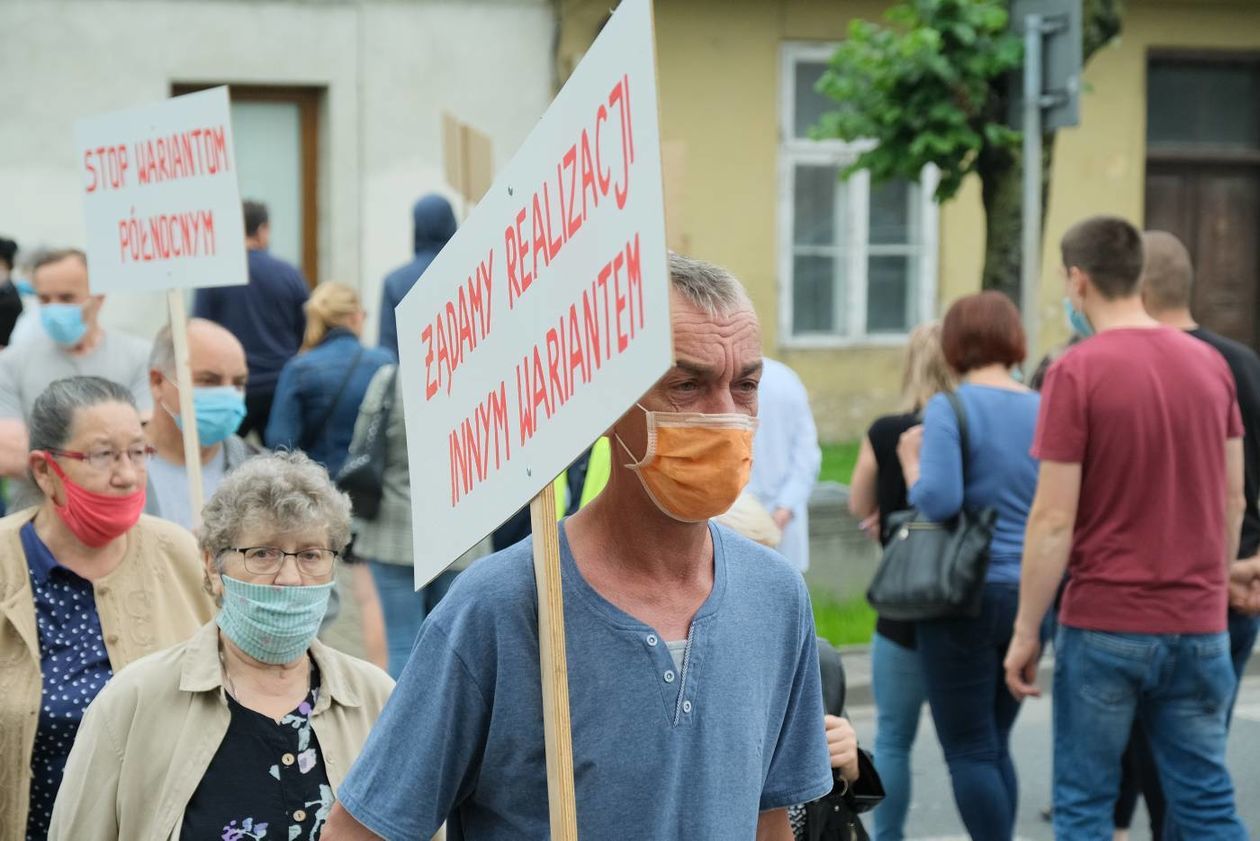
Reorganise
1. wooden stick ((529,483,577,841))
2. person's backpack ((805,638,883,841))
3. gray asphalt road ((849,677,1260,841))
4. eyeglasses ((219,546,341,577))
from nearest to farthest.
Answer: wooden stick ((529,483,577,841))
person's backpack ((805,638,883,841))
eyeglasses ((219,546,341,577))
gray asphalt road ((849,677,1260,841))

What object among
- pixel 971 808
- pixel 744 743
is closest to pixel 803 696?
pixel 744 743

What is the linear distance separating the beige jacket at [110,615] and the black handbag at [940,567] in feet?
7.25

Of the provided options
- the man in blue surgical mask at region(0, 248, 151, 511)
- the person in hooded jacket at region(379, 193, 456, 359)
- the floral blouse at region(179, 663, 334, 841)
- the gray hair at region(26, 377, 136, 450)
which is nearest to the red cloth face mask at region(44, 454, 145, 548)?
the gray hair at region(26, 377, 136, 450)

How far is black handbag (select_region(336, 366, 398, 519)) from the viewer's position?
7.18 m

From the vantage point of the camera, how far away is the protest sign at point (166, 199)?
17.5ft

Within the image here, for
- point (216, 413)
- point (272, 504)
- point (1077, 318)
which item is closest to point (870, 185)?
point (1077, 318)

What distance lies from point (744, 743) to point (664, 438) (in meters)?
0.44

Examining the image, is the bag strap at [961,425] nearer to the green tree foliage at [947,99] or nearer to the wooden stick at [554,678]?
the wooden stick at [554,678]

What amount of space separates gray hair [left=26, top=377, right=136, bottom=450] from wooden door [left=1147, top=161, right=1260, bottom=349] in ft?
47.6

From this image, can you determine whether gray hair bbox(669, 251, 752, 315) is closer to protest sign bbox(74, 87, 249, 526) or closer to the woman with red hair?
protest sign bbox(74, 87, 249, 526)

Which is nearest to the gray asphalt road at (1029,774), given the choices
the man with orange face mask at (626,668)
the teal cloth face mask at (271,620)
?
the teal cloth face mask at (271,620)

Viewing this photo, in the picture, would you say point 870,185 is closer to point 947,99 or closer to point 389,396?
point 947,99

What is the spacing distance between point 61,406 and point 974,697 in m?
2.81

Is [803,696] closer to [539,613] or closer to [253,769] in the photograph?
[539,613]
